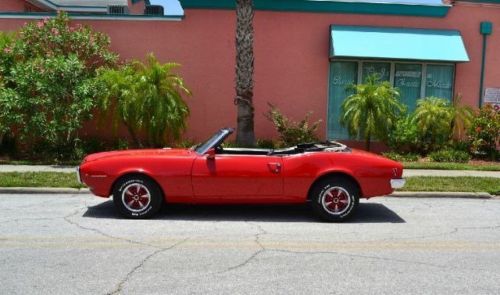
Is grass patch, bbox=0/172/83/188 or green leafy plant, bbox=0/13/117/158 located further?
green leafy plant, bbox=0/13/117/158

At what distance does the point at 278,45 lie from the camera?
15297mm

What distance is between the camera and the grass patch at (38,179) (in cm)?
998

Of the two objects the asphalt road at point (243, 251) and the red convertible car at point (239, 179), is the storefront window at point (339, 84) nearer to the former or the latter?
the asphalt road at point (243, 251)

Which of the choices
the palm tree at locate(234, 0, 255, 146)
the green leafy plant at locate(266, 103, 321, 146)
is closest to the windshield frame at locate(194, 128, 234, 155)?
the palm tree at locate(234, 0, 255, 146)

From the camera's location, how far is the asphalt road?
199 inches

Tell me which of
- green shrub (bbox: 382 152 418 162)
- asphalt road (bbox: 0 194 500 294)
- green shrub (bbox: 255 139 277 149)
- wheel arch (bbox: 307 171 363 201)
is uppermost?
wheel arch (bbox: 307 171 363 201)

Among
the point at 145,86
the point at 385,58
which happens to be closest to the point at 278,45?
the point at 385,58

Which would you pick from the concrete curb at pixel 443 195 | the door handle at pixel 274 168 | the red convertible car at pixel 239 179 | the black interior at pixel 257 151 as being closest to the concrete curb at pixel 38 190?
the red convertible car at pixel 239 179

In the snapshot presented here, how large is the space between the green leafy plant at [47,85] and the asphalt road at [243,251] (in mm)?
4460

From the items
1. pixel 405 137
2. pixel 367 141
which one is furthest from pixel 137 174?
pixel 405 137

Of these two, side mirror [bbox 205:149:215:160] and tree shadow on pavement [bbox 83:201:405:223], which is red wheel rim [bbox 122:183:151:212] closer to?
tree shadow on pavement [bbox 83:201:405:223]

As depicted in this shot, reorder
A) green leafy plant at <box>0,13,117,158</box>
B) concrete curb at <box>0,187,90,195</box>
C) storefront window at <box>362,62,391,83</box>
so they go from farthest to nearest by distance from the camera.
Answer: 1. storefront window at <box>362,62,391,83</box>
2. green leafy plant at <box>0,13,117,158</box>
3. concrete curb at <box>0,187,90,195</box>

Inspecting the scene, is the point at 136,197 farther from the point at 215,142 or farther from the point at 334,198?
the point at 334,198

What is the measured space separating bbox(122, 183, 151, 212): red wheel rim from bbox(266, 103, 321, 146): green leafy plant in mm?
7353
